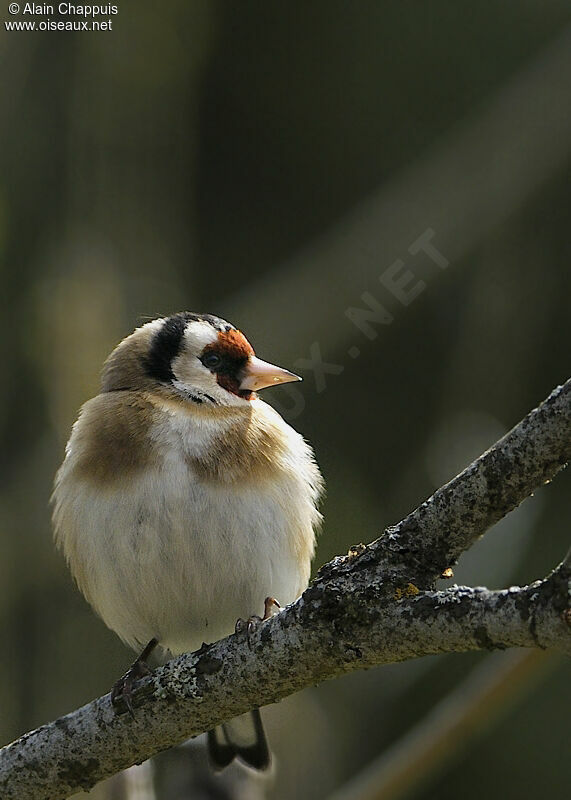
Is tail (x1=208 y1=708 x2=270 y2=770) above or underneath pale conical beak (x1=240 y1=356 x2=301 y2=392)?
underneath

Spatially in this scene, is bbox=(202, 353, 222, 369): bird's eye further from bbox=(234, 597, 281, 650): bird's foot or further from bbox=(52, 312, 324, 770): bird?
bbox=(234, 597, 281, 650): bird's foot

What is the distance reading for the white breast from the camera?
3404 mm

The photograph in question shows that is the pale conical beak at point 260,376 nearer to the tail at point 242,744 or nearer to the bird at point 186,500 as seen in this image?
the bird at point 186,500

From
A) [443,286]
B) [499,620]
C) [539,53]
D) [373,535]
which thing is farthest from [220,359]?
[539,53]

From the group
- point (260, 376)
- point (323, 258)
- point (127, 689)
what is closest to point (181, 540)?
point (127, 689)

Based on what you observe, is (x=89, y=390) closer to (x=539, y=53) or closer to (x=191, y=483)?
(x=191, y=483)

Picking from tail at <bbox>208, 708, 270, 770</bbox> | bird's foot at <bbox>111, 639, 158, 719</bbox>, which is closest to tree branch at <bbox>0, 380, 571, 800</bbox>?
bird's foot at <bbox>111, 639, 158, 719</bbox>

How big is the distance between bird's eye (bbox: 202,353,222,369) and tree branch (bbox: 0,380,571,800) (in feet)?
4.26

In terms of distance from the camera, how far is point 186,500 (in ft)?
11.1

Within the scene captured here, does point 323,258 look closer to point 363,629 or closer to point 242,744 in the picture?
point 242,744

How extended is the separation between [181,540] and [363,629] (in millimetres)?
1090

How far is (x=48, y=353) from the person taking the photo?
579cm

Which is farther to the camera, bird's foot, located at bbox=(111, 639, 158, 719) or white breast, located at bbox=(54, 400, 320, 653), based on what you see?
white breast, located at bbox=(54, 400, 320, 653)

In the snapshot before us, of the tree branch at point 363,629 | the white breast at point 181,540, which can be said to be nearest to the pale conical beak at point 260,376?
the white breast at point 181,540
